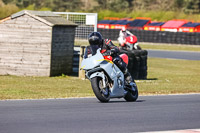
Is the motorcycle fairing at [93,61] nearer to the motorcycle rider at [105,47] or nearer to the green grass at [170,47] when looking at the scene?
the motorcycle rider at [105,47]

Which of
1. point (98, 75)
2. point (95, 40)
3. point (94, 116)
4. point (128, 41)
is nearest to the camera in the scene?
point (94, 116)

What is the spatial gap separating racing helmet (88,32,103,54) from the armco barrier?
3302 centimetres

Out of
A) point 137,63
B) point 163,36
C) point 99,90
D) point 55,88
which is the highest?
point 163,36

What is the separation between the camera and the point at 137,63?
18531 millimetres

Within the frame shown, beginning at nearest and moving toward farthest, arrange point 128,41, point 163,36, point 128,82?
point 128,82, point 128,41, point 163,36

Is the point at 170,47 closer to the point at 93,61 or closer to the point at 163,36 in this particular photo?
the point at 163,36

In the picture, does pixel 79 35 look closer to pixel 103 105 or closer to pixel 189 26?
pixel 103 105

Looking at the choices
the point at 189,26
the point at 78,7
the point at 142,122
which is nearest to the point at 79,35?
the point at 142,122

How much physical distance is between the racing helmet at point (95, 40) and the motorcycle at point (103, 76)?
136 millimetres

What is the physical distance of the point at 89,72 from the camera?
34.8 feet

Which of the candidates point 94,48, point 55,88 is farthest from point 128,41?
point 94,48

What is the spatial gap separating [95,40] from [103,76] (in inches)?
35.1

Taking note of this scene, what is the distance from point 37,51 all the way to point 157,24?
3577cm

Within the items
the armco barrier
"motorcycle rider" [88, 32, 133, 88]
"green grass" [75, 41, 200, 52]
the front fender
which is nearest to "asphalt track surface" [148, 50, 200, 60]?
"green grass" [75, 41, 200, 52]
